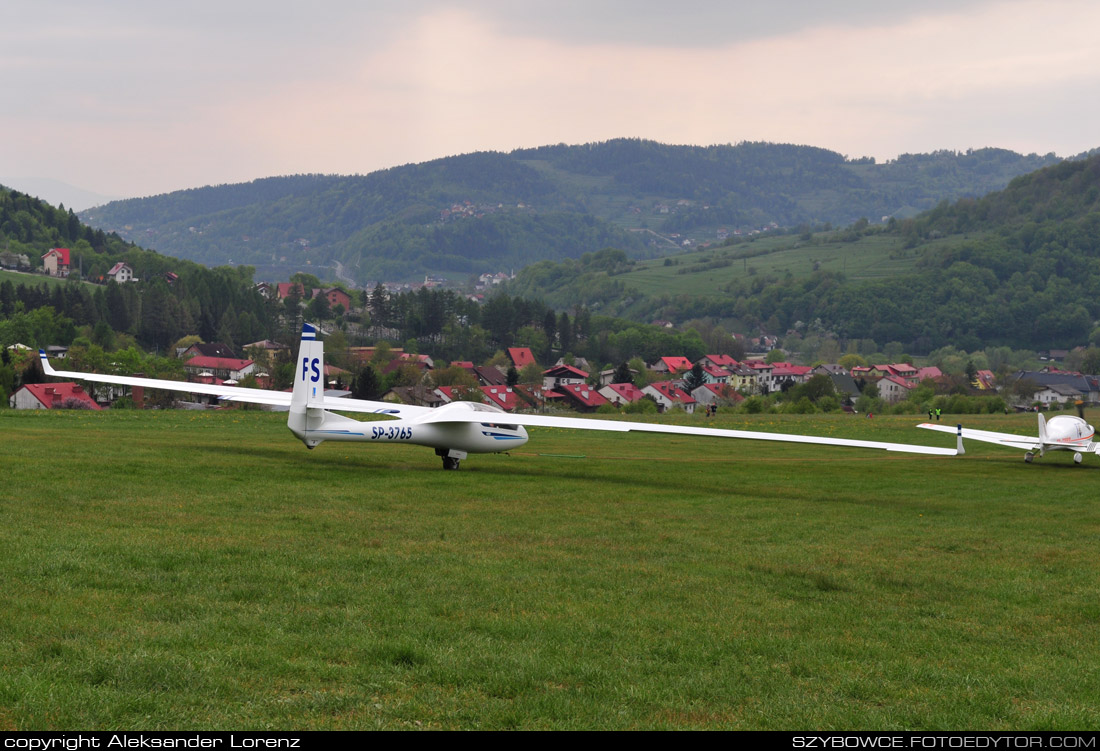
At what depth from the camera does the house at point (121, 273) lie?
621 feet

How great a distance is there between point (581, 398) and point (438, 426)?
8366 centimetres

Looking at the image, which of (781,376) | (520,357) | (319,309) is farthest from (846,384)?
(319,309)

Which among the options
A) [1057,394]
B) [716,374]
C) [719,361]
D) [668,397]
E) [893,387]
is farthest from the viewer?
[719,361]

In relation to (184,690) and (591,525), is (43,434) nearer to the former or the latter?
(591,525)

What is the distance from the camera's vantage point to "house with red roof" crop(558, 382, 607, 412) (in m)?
106

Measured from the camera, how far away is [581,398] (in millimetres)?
106438

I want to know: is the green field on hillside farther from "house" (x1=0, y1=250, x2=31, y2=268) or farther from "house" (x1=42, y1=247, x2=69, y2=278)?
"house" (x1=42, y1=247, x2=69, y2=278)

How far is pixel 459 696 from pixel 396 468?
1636 cm

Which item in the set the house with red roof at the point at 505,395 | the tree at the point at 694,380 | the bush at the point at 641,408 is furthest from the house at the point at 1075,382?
the house with red roof at the point at 505,395

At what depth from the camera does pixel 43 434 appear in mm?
26484

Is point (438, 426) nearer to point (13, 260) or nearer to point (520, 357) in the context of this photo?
point (520, 357)

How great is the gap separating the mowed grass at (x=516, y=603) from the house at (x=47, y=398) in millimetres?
47353

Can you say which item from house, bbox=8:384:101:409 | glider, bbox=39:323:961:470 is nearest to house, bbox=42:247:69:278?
house, bbox=8:384:101:409

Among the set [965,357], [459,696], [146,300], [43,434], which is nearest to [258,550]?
[459,696]
